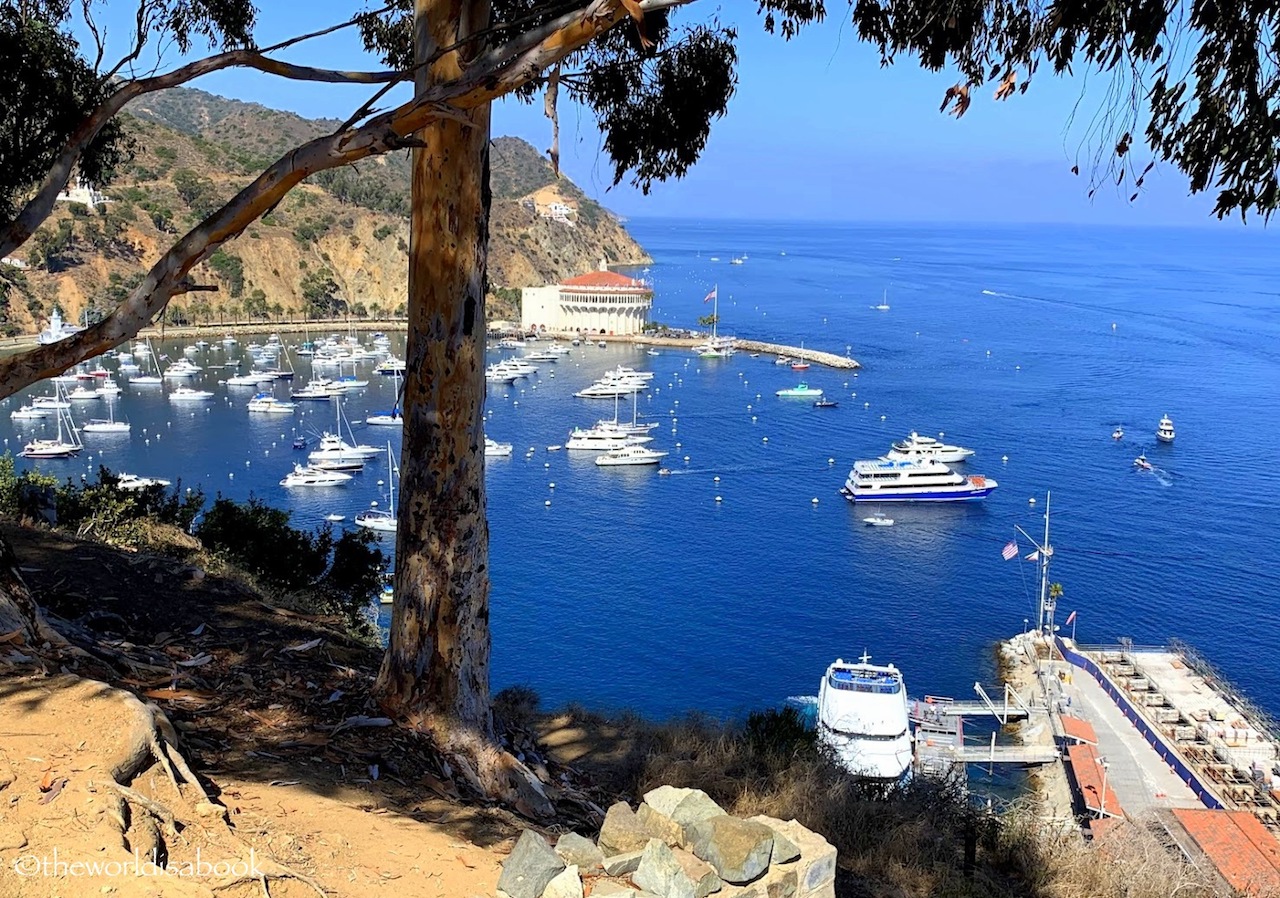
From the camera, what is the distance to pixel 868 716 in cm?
1731

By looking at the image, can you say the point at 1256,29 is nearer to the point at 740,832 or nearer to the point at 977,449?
the point at 740,832

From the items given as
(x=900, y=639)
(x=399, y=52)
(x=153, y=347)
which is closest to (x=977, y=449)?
(x=900, y=639)

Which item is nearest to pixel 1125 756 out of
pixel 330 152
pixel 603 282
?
pixel 330 152

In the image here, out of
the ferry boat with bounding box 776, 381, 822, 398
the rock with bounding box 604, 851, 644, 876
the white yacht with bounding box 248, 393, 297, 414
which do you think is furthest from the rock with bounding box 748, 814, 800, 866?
the ferry boat with bounding box 776, 381, 822, 398

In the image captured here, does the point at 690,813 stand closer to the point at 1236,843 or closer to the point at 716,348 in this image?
the point at 1236,843

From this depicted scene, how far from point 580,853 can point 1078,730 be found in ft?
58.9

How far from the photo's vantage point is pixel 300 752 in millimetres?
4105

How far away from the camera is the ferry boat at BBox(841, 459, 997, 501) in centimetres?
3403

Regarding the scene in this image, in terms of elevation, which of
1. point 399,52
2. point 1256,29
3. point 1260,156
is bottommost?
point 1260,156

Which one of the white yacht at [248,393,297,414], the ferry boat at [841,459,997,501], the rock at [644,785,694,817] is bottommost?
the ferry boat at [841,459,997,501]

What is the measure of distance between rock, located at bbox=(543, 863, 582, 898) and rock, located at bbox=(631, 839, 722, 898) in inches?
8.3

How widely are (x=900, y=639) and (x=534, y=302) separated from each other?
53838 millimetres

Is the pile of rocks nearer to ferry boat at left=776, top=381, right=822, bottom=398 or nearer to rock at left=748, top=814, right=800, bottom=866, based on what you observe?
rock at left=748, top=814, right=800, bottom=866

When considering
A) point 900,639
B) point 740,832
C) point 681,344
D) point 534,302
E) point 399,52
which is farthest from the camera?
point 534,302
